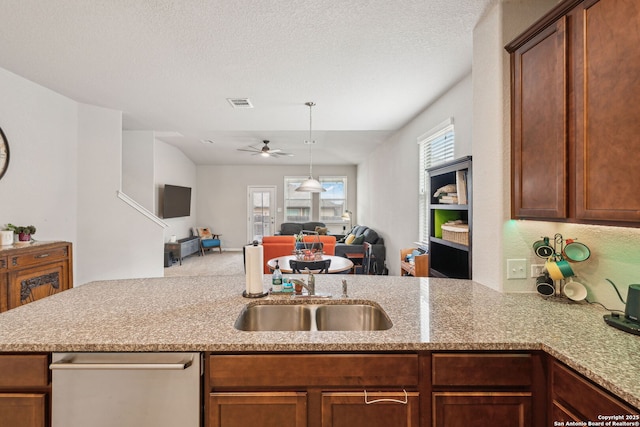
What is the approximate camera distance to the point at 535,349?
1.14m

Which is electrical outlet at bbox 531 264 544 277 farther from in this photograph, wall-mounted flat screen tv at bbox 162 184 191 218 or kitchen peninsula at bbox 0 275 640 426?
wall-mounted flat screen tv at bbox 162 184 191 218

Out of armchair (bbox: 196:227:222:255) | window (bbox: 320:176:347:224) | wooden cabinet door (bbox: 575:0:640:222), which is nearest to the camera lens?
wooden cabinet door (bbox: 575:0:640:222)

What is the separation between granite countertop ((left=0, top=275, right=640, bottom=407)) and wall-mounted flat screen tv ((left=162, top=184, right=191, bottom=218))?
5.69 meters

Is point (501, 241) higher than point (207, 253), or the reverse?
point (501, 241)

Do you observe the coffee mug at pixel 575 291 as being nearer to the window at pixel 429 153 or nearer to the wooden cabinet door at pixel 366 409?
the wooden cabinet door at pixel 366 409

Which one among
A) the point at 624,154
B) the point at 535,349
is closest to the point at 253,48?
the point at 624,154

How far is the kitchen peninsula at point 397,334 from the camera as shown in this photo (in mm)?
1078

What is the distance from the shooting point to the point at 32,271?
2.74 metres

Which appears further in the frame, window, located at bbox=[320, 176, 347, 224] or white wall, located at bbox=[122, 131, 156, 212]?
window, located at bbox=[320, 176, 347, 224]

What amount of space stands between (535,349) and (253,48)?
8.69 ft

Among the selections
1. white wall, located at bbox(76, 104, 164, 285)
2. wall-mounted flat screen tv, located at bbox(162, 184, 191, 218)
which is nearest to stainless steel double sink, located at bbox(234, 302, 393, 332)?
white wall, located at bbox(76, 104, 164, 285)

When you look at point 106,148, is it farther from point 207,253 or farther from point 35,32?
point 207,253

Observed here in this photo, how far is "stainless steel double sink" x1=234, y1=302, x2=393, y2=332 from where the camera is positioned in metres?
1.66

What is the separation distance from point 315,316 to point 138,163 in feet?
17.2
